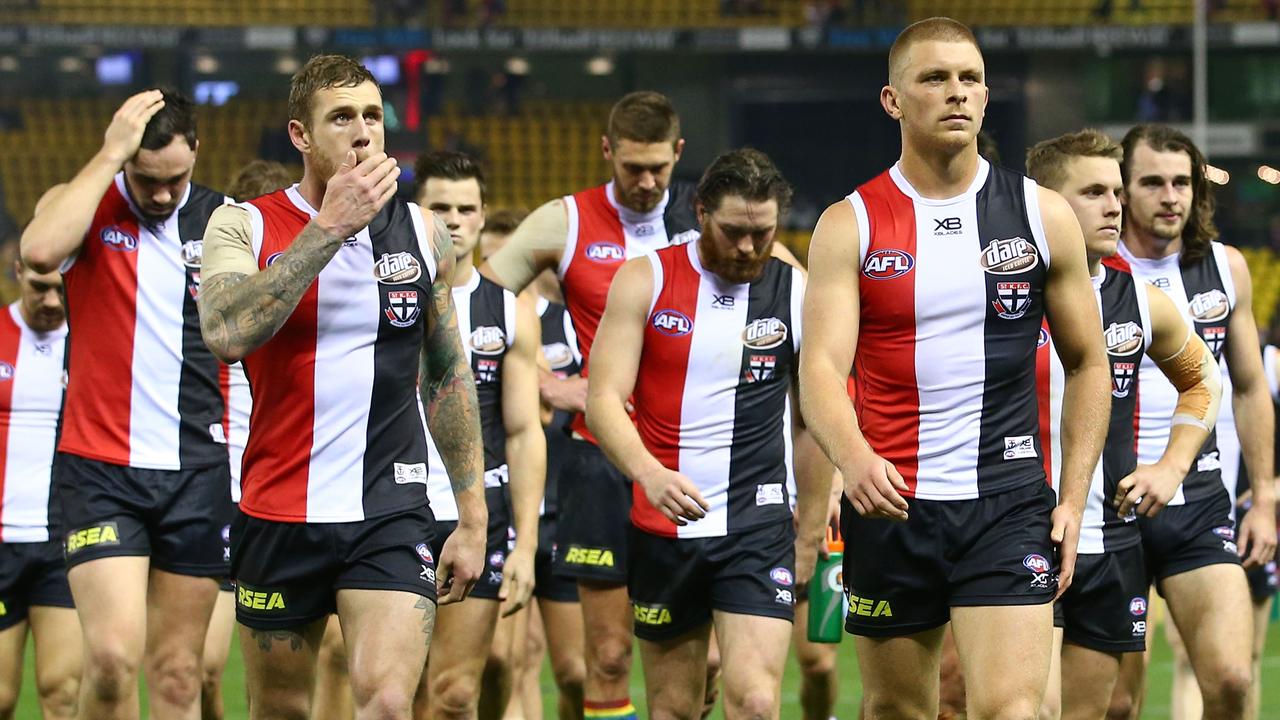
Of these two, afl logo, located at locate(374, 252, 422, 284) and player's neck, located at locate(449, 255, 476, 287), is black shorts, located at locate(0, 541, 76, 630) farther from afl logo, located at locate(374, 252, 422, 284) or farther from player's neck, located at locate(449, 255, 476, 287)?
afl logo, located at locate(374, 252, 422, 284)

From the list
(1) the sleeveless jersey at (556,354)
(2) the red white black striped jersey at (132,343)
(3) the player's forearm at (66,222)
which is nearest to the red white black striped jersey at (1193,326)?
(1) the sleeveless jersey at (556,354)

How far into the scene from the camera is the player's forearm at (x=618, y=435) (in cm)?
582

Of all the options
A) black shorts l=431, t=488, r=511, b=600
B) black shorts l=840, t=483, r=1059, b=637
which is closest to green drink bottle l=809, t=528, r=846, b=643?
black shorts l=431, t=488, r=511, b=600

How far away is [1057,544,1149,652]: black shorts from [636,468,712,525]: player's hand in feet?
4.76

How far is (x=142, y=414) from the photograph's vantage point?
618 cm

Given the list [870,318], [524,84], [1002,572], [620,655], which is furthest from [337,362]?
[524,84]

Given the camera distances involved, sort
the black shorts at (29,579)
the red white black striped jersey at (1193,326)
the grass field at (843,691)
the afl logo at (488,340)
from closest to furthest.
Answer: the red white black striped jersey at (1193,326)
the afl logo at (488,340)
the black shorts at (29,579)
the grass field at (843,691)

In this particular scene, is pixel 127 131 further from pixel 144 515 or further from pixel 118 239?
pixel 144 515

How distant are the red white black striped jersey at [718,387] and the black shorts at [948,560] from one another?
1191mm

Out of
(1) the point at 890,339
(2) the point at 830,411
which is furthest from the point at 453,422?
(1) the point at 890,339

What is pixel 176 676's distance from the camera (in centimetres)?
610

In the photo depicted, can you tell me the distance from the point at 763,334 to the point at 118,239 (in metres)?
2.33

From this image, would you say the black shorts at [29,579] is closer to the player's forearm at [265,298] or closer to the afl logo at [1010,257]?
the player's forearm at [265,298]

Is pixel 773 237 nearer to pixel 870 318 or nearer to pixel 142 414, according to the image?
pixel 870 318
